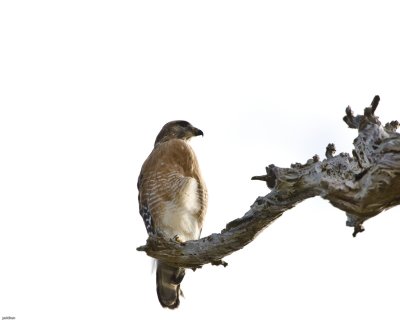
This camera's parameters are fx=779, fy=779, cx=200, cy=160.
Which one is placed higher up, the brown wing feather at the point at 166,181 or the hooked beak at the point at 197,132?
the hooked beak at the point at 197,132

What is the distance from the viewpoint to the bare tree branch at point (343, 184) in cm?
507

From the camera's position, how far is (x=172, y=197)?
9.31 meters

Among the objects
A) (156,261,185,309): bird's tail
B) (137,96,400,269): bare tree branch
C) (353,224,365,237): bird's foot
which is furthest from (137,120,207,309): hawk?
(353,224,365,237): bird's foot

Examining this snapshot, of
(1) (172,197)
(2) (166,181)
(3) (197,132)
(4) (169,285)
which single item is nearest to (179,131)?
(3) (197,132)

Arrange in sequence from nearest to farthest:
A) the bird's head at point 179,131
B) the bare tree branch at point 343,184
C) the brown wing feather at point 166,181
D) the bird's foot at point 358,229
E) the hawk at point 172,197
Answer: the bare tree branch at point 343,184 < the bird's foot at point 358,229 < the hawk at point 172,197 < the brown wing feather at point 166,181 < the bird's head at point 179,131

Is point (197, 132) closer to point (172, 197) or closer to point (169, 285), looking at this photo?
point (172, 197)

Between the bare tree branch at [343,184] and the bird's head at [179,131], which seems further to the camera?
the bird's head at [179,131]

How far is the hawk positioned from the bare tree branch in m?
2.19

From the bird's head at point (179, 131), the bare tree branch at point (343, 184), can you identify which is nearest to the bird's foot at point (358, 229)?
the bare tree branch at point (343, 184)

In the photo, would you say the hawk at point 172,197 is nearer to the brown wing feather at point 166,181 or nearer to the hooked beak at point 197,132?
the brown wing feather at point 166,181

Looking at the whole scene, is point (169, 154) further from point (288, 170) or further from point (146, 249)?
point (288, 170)

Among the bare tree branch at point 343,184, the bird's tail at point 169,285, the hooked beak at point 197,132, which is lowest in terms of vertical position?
the bare tree branch at point 343,184

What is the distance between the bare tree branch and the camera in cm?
507

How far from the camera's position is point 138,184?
1012 cm
